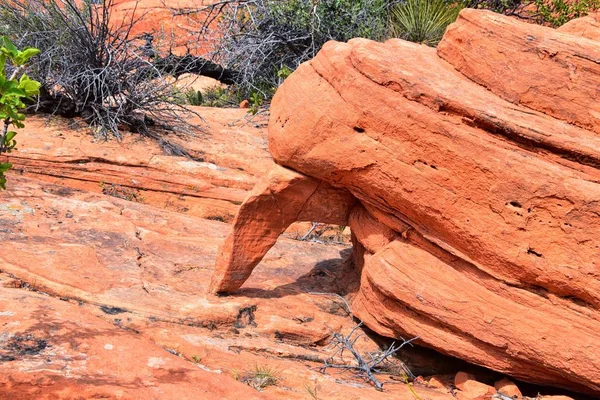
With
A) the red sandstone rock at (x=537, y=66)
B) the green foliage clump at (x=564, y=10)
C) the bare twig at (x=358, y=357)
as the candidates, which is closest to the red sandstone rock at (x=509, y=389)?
the bare twig at (x=358, y=357)

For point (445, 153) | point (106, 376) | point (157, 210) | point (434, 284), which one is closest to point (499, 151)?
point (445, 153)

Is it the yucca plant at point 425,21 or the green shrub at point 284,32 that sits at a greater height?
the yucca plant at point 425,21

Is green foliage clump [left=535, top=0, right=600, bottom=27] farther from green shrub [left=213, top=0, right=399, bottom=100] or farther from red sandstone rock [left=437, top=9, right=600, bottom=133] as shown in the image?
red sandstone rock [left=437, top=9, right=600, bottom=133]

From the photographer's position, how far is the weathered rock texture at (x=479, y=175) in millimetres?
4312

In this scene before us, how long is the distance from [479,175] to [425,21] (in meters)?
7.60

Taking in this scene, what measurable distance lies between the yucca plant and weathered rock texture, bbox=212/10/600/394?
681 centimetres

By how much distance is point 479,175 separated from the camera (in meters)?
4.41

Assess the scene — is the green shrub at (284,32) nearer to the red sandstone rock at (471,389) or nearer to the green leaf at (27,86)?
the red sandstone rock at (471,389)

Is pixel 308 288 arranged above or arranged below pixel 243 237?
below

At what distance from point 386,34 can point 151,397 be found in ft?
31.0

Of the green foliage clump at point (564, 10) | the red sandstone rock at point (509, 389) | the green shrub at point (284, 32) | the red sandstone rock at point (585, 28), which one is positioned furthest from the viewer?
the green shrub at point (284, 32)

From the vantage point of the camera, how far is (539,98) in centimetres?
443

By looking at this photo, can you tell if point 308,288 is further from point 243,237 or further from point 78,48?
point 78,48

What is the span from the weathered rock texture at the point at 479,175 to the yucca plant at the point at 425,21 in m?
6.81
